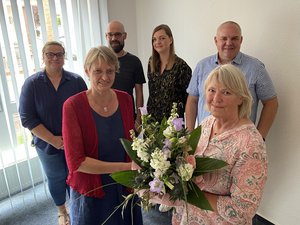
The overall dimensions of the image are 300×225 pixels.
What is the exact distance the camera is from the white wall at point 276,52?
202 centimetres

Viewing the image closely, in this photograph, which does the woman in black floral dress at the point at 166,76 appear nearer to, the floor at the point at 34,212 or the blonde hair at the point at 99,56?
the floor at the point at 34,212

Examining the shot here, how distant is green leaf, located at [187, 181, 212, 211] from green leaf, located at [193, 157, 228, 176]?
7 centimetres

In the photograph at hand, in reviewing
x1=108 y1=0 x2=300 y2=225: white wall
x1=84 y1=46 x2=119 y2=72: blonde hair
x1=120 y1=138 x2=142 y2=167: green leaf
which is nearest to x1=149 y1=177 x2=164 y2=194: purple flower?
x1=120 y1=138 x2=142 y2=167: green leaf

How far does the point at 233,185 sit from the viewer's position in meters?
1.11

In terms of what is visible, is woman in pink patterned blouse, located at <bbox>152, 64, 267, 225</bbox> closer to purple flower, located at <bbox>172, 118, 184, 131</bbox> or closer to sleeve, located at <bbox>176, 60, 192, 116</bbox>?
purple flower, located at <bbox>172, 118, 184, 131</bbox>

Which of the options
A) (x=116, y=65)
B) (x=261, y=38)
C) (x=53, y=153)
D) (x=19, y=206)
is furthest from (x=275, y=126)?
(x=19, y=206)

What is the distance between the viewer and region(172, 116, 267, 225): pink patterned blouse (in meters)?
1.07

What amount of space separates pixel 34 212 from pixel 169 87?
188 cm

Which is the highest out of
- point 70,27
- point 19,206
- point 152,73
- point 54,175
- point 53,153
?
point 70,27

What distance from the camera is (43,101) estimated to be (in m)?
2.18

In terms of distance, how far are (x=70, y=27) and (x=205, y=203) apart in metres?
2.58

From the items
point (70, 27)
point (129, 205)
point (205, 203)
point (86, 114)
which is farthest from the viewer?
point (70, 27)

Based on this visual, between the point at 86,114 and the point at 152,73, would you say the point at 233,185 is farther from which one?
the point at 152,73

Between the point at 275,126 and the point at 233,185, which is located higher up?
the point at 233,185
